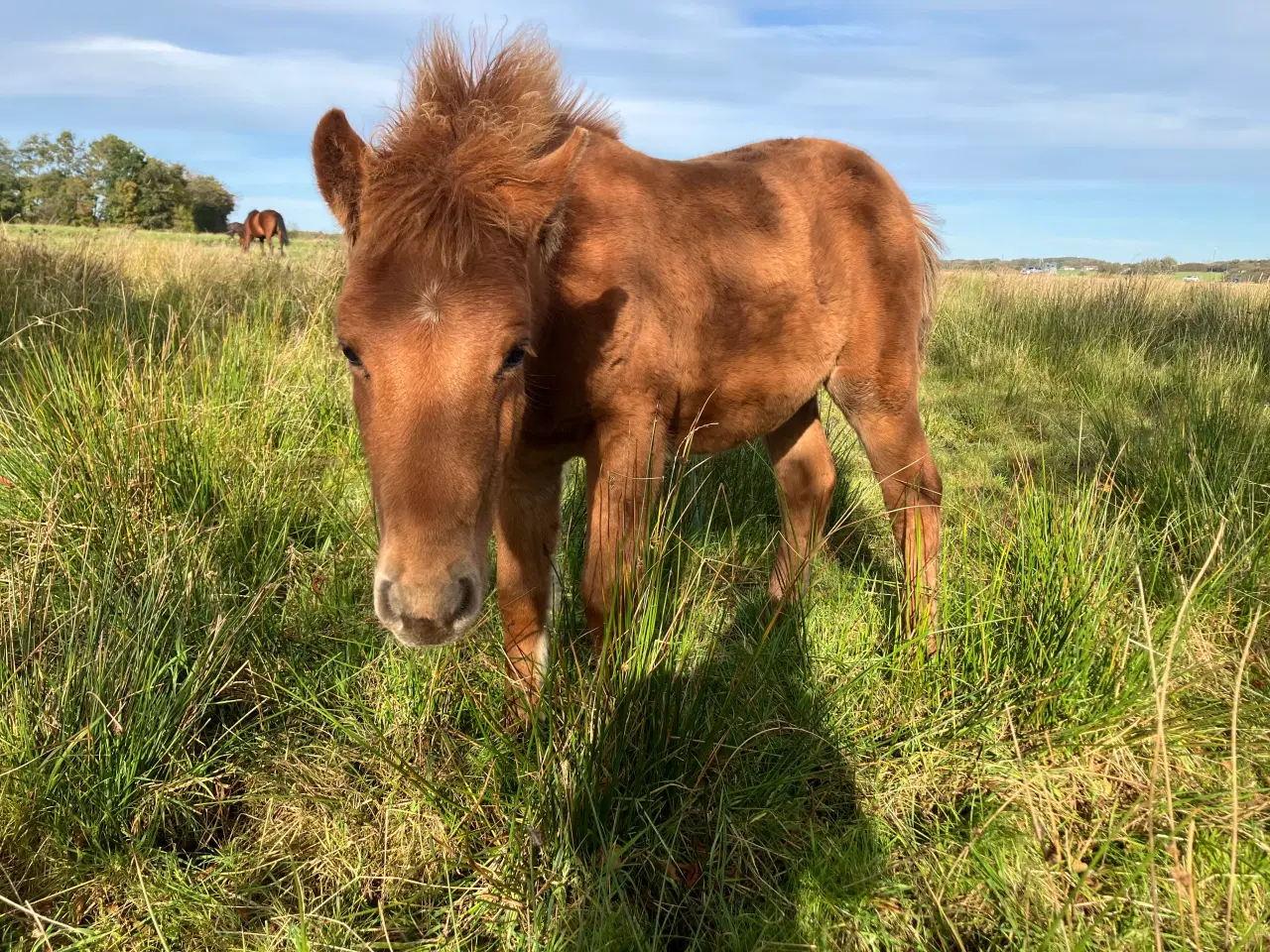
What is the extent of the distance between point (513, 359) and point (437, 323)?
244mm

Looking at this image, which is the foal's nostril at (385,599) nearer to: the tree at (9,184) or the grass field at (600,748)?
the grass field at (600,748)

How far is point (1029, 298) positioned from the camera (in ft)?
40.6

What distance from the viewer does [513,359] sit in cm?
198

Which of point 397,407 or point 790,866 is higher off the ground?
point 397,407

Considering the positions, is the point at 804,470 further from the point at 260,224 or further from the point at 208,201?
the point at 208,201

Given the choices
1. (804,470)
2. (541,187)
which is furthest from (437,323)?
(804,470)

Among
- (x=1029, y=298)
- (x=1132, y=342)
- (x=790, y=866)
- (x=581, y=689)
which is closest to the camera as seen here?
(x=790, y=866)

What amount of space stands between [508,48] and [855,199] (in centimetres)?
203

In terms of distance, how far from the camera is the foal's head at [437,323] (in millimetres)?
1699

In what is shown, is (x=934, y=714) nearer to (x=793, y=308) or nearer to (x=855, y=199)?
(x=793, y=308)

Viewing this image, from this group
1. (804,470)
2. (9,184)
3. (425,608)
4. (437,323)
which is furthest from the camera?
(9,184)

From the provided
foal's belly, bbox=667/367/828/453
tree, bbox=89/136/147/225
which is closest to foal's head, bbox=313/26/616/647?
foal's belly, bbox=667/367/828/453

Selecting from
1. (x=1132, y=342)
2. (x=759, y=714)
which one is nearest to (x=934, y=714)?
(x=759, y=714)

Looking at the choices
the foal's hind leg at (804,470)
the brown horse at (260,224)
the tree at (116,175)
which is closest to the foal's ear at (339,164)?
the foal's hind leg at (804,470)
